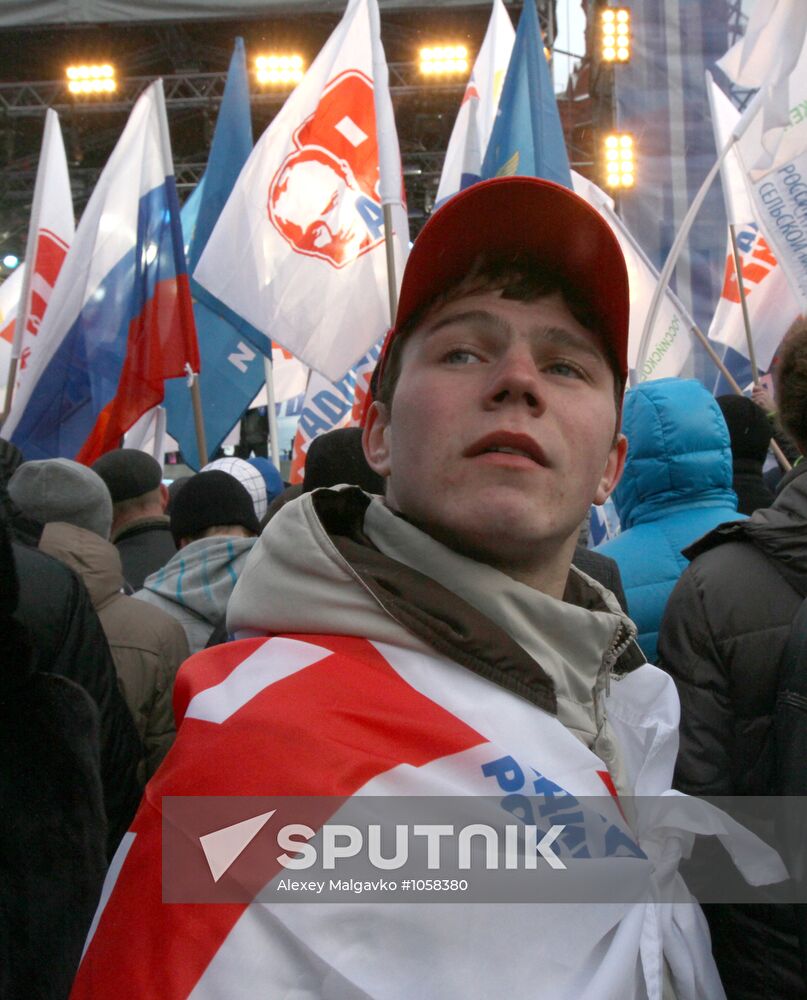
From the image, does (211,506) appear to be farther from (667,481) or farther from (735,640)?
(735,640)

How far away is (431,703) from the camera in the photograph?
0.87 m

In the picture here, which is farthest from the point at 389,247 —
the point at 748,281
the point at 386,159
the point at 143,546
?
the point at 748,281

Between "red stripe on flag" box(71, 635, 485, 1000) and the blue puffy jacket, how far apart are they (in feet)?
4.87

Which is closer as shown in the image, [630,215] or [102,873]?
[102,873]

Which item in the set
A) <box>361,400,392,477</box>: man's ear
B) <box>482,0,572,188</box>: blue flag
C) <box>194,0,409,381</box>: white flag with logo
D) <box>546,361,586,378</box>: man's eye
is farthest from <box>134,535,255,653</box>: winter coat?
<box>482,0,572,188</box>: blue flag

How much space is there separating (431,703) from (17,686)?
0.41m

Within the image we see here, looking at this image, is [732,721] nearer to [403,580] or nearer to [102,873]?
[403,580]

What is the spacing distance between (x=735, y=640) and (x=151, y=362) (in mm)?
3644

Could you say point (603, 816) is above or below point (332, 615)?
below

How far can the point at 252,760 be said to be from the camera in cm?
77

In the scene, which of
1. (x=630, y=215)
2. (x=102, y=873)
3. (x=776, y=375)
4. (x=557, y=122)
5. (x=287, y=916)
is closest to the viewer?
(x=287, y=916)

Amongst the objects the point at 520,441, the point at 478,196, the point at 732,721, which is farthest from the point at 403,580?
the point at 732,721

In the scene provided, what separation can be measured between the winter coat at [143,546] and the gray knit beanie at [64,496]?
740 mm

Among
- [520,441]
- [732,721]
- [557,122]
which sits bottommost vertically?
[732,721]
